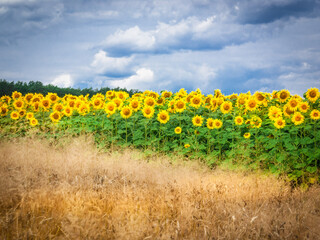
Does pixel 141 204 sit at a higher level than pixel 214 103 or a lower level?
lower

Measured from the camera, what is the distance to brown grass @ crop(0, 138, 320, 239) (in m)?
3.02

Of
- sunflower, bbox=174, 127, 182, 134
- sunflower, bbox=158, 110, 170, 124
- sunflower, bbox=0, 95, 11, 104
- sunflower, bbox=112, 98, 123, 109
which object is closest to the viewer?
sunflower, bbox=174, 127, 182, 134

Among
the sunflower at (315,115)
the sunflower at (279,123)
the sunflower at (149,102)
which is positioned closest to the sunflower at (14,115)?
the sunflower at (149,102)

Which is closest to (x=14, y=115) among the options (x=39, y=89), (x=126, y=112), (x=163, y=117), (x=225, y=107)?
(x=126, y=112)

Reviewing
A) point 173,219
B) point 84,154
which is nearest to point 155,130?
point 84,154

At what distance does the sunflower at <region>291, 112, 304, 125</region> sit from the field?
0.07 ft

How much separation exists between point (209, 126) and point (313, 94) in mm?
2266

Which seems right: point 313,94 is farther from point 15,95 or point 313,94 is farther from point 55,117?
point 15,95

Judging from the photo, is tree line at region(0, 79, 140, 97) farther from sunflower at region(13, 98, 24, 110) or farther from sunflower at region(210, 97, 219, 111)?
sunflower at region(210, 97, 219, 111)

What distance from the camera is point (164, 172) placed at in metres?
5.39

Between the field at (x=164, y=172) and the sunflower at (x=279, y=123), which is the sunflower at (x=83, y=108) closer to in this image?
the field at (x=164, y=172)

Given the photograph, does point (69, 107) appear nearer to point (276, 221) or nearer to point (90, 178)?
point (90, 178)

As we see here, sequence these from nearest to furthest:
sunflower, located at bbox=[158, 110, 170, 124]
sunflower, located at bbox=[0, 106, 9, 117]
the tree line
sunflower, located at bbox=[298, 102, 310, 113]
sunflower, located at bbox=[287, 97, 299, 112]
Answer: sunflower, located at bbox=[298, 102, 310, 113]
sunflower, located at bbox=[287, 97, 299, 112]
sunflower, located at bbox=[158, 110, 170, 124]
sunflower, located at bbox=[0, 106, 9, 117]
the tree line

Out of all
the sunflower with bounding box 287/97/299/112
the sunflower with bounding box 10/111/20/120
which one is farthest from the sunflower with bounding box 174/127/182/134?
the sunflower with bounding box 10/111/20/120
